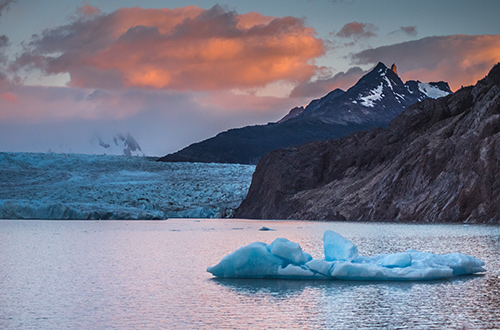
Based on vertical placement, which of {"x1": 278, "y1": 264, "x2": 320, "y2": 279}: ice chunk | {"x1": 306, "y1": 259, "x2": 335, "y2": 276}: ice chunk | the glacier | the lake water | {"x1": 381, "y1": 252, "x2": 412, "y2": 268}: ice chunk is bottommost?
the lake water

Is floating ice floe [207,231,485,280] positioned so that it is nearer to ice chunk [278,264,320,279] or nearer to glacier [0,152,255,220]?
ice chunk [278,264,320,279]

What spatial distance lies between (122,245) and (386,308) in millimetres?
26450

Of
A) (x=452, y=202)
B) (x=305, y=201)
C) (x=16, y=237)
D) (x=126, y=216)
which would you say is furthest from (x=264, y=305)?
(x=305, y=201)

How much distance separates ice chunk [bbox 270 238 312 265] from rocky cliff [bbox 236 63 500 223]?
129 feet

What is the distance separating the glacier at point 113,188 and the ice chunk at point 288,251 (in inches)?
2131

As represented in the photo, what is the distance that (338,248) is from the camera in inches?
922

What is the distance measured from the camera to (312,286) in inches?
833

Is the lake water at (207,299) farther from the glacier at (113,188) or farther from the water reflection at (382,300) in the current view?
the glacier at (113,188)

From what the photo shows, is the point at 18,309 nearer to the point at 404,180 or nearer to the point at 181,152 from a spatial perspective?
the point at 404,180

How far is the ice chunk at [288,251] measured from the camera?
21872mm

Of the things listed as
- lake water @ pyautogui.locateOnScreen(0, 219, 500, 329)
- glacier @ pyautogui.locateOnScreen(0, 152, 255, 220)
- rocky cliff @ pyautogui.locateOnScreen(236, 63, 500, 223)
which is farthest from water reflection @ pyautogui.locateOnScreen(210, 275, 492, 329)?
glacier @ pyautogui.locateOnScreen(0, 152, 255, 220)

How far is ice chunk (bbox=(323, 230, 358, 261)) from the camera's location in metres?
23.0

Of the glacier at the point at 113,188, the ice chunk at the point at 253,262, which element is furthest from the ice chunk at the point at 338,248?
the glacier at the point at 113,188

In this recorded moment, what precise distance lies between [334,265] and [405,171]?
48.6m
